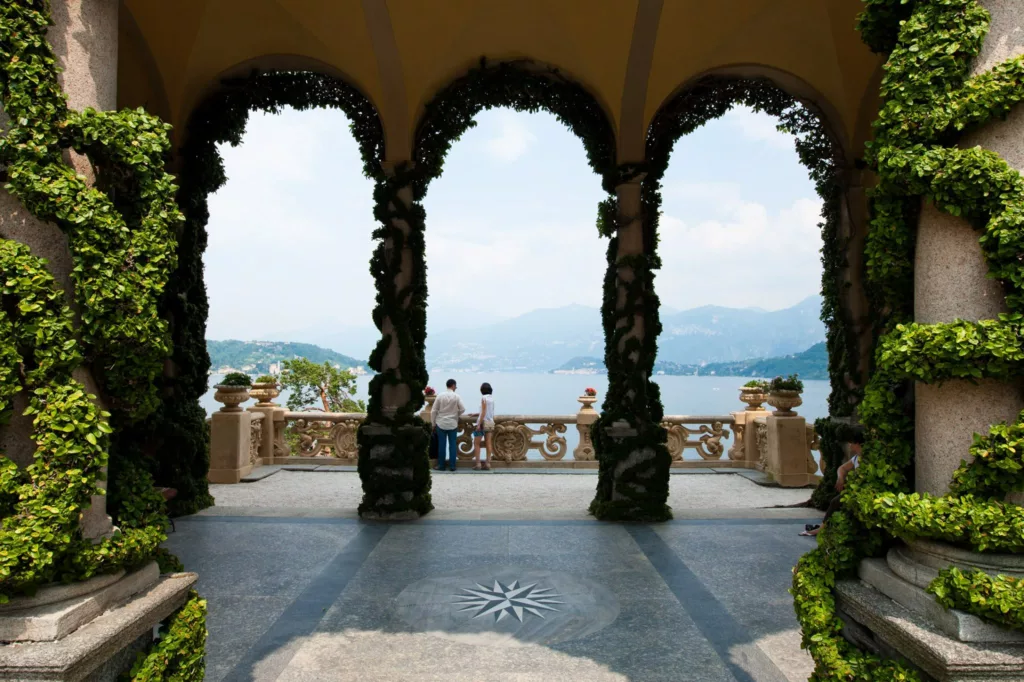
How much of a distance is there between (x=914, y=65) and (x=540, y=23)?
18.5 feet

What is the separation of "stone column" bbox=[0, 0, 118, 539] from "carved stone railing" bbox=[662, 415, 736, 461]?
10.2 metres

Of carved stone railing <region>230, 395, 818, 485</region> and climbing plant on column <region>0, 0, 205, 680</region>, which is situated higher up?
climbing plant on column <region>0, 0, 205, 680</region>

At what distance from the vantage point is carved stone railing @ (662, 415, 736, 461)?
12.1m

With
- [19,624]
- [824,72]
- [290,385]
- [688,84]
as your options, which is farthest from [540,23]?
[290,385]

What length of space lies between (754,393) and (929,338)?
9861mm

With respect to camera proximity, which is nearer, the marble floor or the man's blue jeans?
the marble floor

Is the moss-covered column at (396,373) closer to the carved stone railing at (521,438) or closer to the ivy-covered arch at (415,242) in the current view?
the ivy-covered arch at (415,242)

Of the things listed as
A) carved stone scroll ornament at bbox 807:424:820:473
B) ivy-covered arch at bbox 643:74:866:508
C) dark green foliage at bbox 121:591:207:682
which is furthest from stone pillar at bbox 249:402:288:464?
dark green foliage at bbox 121:591:207:682

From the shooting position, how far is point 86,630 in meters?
2.67

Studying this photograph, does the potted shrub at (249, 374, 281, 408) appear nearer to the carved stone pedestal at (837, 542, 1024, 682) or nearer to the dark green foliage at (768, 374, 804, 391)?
the dark green foliage at (768, 374, 804, 391)

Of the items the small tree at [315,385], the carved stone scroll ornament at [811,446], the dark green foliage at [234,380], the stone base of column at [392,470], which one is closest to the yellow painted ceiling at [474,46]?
the stone base of column at [392,470]

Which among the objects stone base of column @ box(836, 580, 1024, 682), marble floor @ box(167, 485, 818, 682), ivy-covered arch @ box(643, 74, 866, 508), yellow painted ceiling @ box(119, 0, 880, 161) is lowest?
marble floor @ box(167, 485, 818, 682)

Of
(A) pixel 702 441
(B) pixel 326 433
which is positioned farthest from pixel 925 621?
(B) pixel 326 433

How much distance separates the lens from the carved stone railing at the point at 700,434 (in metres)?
12.1
